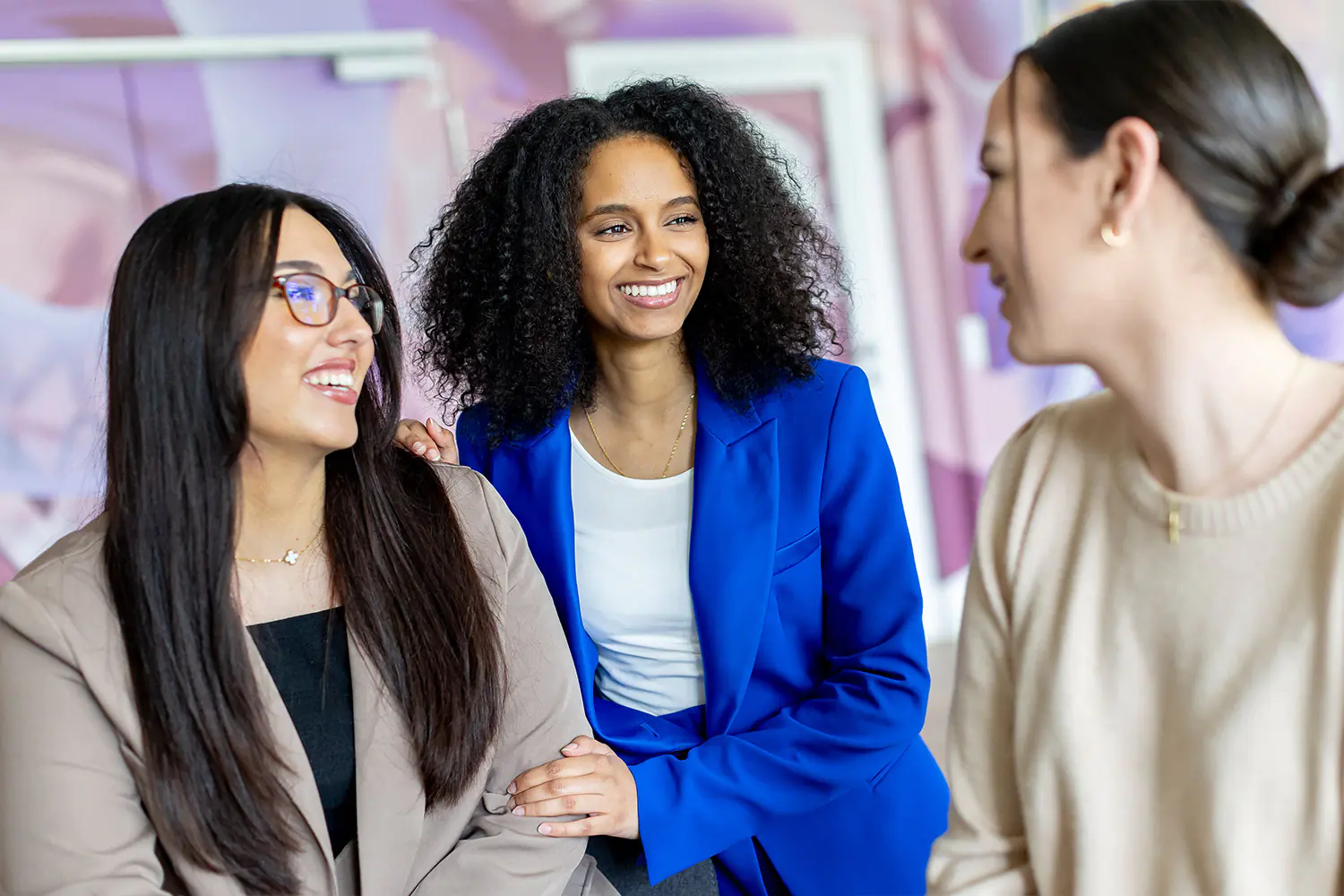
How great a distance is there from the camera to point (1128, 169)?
1094mm

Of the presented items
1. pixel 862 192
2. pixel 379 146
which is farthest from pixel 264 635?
pixel 862 192

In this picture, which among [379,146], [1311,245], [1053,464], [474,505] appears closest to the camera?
[1311,245]

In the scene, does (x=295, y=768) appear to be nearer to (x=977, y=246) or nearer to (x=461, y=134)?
(x=977, y=246)

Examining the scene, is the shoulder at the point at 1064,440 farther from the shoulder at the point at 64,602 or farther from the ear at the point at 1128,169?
the shoulder at the point at 64,602

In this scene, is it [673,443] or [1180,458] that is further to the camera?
[673,443]

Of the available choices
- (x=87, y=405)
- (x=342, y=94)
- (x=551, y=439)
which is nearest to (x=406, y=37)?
(x=342, y=94)

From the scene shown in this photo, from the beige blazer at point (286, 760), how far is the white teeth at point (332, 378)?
10.2 inches

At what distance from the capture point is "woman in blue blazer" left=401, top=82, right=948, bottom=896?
1951 millimetres

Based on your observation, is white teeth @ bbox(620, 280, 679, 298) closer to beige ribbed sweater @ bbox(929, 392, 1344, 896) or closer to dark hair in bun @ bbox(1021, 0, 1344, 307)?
beige ribbed sweater @ bbox(929, 392, 1344, 896)

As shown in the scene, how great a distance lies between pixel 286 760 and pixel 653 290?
89 cm

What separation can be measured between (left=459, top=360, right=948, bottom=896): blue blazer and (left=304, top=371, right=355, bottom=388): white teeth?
1.54 ft

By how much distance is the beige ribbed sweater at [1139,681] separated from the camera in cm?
110

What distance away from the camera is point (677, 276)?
204 cm

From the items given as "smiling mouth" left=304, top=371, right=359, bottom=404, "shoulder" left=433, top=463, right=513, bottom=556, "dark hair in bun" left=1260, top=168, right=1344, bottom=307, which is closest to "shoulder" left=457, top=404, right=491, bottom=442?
"shoulder" left=433, top=463, right=513, bottom=556
